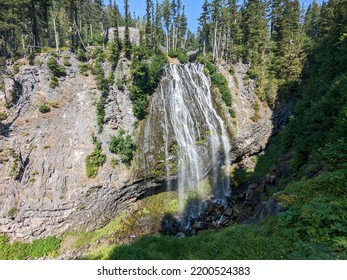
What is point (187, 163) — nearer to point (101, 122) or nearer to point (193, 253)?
point (101, 122)

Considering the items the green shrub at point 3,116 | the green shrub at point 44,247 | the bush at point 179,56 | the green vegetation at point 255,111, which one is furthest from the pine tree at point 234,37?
the green shrub at point 44,247

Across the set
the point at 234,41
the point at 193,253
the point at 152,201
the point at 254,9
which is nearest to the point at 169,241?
the point at 193,253

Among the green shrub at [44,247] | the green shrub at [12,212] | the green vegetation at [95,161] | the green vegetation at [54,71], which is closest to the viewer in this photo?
the green shrub at [44,247]

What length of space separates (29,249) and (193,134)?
1987 centimetres

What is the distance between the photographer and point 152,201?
21234 millimetres

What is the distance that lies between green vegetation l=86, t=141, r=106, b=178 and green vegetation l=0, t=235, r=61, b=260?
679cm

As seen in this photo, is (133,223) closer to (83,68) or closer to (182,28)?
(83,68)

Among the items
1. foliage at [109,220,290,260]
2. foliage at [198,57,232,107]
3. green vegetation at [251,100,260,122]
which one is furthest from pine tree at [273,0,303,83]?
foliage at [109,220,290,260]

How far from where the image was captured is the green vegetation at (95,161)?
66.1 ft

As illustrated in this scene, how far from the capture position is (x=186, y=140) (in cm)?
2350

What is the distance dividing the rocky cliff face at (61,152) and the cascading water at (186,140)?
5.59ft

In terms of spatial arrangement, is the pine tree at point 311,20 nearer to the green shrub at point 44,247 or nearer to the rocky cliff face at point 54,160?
the rocky cliff face at point 54,160

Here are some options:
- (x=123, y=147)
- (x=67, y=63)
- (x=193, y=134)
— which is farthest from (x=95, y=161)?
(x=67, y=63)

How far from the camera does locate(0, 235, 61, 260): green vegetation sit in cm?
1638
